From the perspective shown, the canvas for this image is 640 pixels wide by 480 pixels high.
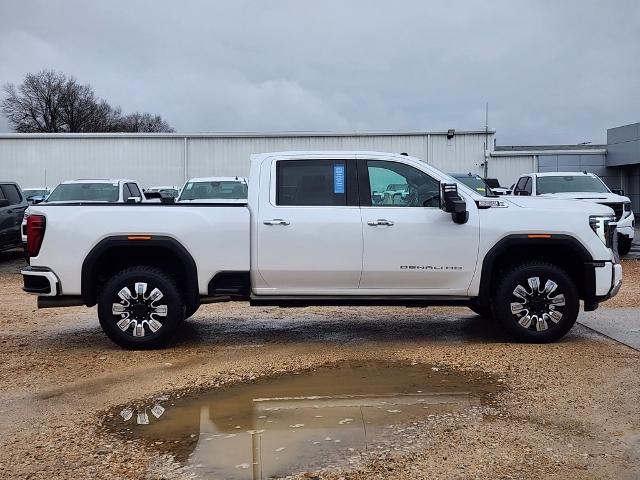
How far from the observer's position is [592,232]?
7164 millimetres

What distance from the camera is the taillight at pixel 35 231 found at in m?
7.01

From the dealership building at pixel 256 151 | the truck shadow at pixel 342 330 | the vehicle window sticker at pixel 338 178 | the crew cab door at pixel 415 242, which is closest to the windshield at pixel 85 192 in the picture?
the truck shadow at pixel 342 330

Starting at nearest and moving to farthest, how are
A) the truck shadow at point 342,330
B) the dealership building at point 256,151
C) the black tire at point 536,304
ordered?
the black tire at point 536,304 → the truck shadow at point 342,330 → the dealership building at point 256,151

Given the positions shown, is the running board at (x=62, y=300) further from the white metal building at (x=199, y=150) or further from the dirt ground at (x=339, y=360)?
the white metal building at (x=199, y=150)

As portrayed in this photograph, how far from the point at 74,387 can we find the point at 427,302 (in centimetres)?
343

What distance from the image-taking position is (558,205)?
Answer: 736cm

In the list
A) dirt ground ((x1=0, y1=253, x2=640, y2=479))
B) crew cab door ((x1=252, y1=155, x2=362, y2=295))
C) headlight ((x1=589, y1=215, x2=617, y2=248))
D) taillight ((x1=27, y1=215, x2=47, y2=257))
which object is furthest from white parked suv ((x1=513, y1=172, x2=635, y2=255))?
taillight ((x1=27, y1=215, x2=47, y2=257))

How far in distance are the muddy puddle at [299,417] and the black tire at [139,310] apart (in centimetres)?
152

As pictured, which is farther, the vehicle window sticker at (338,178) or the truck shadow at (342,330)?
the truck shadow at (342,330)

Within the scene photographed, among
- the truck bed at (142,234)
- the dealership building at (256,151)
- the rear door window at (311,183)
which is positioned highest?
the dealership building at (256,151)

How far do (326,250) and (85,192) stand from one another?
9.38 m

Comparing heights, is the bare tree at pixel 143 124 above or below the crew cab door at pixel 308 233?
above

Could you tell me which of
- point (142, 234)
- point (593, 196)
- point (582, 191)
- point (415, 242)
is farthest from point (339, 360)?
point (582, 191)

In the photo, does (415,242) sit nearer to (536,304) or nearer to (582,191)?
(536,304)
